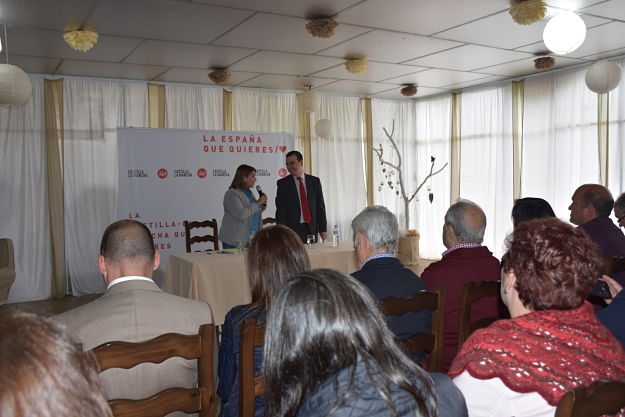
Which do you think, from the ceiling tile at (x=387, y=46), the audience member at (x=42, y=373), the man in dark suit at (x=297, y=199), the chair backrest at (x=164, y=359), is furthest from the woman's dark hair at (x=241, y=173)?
the audience member at (x=42, y=373)

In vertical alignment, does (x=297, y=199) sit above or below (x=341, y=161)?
below

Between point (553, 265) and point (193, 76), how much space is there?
20.6 feet

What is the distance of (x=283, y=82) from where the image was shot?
7637mm

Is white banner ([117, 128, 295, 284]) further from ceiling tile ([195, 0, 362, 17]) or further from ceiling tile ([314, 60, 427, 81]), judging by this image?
ceiling tile ([195, 0, 362, 17])

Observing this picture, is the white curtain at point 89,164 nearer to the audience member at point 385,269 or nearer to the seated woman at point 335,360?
the audience member at point 385,269

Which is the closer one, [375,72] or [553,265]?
[553,265]

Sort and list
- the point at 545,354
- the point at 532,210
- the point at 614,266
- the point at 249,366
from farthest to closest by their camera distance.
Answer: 1. the point at 532,210
2. the point at 614,266
3. the point at 249,366
4. the point at 545,354

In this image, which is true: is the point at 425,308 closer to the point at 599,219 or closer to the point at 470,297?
the point at 470,297

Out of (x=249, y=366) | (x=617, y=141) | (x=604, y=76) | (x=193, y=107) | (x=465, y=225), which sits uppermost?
(x=193, y=107)

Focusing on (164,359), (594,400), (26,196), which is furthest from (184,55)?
(594,400)

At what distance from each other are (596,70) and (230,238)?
393 centimetres

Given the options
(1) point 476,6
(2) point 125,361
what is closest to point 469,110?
(1) point 476,6

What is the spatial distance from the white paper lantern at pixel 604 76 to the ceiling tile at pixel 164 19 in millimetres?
3439

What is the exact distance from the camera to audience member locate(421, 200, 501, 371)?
8.21 feet
